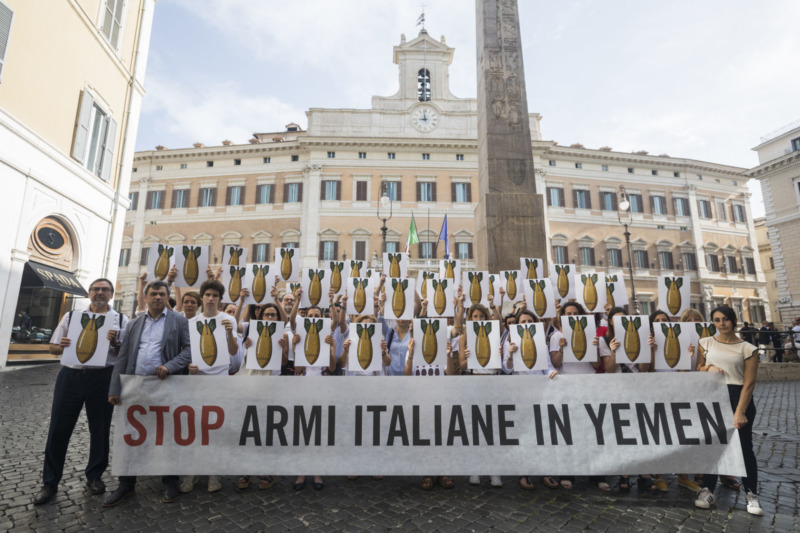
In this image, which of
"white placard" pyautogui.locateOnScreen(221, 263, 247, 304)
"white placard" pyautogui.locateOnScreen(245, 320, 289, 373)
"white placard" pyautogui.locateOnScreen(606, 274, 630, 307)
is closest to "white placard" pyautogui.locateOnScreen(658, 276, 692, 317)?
"white placard" pyautogui.locateOnScreen(606, 274, 630, 307)

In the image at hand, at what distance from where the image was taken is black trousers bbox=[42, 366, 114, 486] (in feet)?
10.2

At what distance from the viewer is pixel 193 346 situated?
334cm

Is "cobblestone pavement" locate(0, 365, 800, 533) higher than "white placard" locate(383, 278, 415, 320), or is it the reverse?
"white placard" locate(383, 278, 415, 320)

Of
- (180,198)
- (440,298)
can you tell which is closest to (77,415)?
(440,298)

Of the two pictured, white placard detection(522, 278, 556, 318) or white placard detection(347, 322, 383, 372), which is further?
white placard detection(522, 278, 556, 318)

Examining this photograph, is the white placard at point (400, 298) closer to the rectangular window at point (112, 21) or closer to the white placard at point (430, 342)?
→ the white placard at point (430, 342)

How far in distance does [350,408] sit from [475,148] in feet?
81.3

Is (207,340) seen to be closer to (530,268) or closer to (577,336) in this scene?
(577,336)

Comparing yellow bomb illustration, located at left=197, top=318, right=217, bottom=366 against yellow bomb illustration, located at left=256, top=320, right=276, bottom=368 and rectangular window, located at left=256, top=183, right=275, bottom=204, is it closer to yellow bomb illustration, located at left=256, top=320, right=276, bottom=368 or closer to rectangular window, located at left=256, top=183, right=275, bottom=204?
yellow bomb illustration, located at left=256, top=320, right=276, bottom=368

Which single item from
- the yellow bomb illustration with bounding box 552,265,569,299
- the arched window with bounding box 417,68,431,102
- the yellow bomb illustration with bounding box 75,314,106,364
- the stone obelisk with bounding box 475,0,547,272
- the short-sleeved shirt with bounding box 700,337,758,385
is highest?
the arched window with bounding box 417,68,431,102

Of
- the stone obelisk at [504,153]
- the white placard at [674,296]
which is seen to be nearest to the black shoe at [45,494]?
the white placard at [674,296]

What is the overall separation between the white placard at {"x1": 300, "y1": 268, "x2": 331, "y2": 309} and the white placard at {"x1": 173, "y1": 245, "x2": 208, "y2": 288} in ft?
3.57

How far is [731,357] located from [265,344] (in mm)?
3682

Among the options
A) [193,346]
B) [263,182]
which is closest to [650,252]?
[263,182]
